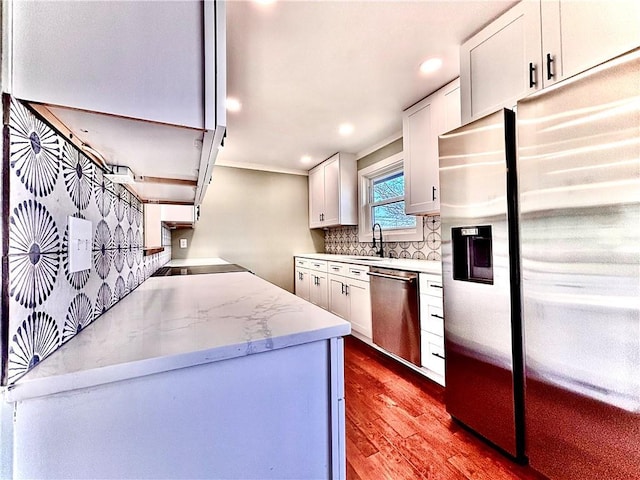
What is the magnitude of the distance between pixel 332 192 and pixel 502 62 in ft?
8.30

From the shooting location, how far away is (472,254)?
1550mm

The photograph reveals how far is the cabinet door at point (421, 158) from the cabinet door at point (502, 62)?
49 centimetres

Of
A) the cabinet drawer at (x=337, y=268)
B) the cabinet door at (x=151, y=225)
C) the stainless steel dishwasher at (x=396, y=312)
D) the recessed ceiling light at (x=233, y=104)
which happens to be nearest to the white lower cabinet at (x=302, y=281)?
the cabinet drawer at (x=337, y=268)

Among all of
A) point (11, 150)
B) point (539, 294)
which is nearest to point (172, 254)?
point (11, 150)

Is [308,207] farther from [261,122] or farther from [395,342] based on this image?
[395,342]

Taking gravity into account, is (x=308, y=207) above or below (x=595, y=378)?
above

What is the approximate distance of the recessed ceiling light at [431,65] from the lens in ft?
6.23

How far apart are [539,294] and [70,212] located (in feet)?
5.34

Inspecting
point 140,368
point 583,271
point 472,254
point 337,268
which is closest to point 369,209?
point 337,268

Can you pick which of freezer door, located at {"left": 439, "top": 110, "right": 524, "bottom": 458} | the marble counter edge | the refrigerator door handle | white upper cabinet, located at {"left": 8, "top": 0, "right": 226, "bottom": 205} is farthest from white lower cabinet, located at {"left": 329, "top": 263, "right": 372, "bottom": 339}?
white upper cabinet, located at {"left": 8, "top": 0, "right": 226, "bottom": 205}

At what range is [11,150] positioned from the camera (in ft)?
1.51

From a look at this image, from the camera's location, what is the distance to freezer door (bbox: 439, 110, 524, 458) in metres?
1.32

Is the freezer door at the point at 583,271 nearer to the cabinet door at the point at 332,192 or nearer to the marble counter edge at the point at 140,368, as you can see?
the marble counter edge at the point at 140,368

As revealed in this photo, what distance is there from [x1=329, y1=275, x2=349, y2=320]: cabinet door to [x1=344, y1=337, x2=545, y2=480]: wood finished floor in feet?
3.28
